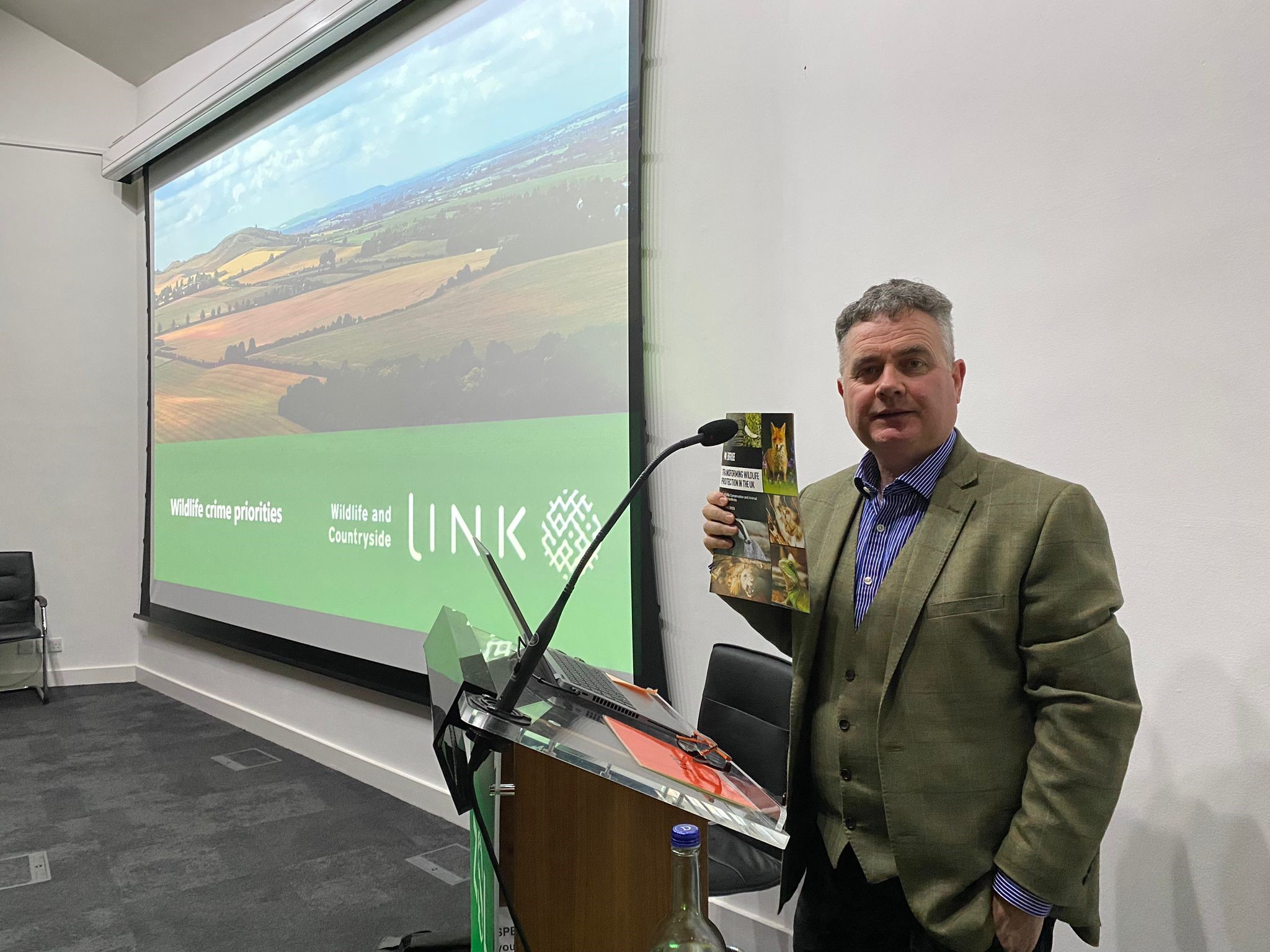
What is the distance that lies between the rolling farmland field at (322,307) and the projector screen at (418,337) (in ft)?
0.04

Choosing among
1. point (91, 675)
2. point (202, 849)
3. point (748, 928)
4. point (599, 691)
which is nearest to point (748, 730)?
point (748, 928)

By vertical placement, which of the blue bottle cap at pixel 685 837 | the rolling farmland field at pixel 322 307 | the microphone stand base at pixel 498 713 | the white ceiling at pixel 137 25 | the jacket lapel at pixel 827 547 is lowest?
the blue bottle cap at pixel 685 837

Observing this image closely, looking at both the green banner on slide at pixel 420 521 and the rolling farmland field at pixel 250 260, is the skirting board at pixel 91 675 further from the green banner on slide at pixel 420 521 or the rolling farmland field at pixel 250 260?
the rolling farmland field at pixel 250 260

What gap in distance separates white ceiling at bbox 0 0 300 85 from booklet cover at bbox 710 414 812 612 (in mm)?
4849

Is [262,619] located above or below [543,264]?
below

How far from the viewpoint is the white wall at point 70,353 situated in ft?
19.9

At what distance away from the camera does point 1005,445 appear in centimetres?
202

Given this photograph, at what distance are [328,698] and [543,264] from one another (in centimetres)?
238

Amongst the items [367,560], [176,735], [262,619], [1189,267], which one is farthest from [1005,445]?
[176,735]

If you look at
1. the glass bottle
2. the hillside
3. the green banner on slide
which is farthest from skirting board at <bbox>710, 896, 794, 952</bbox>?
the hillside

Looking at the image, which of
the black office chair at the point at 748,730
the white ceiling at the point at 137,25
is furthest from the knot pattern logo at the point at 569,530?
the white ceiling at the point at 137,25

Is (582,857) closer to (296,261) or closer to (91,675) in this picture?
(296,261)

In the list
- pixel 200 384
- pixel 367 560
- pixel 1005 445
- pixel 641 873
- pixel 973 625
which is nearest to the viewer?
pixel 641 873

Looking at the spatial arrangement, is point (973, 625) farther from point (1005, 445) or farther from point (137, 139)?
point (137, 139)
